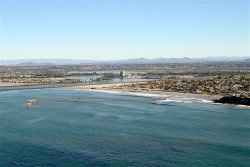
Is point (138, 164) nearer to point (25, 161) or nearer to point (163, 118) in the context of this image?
point (25, 161)

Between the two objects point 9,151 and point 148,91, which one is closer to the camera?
point 9,151

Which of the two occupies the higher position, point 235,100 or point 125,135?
point 235,100

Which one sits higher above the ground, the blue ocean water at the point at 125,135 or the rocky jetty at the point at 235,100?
the rocky jetty at the point at 235,100

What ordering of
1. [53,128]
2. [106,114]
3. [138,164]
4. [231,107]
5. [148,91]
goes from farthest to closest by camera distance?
[148,91], [231,107], [106,114], [53,128], [138,164]

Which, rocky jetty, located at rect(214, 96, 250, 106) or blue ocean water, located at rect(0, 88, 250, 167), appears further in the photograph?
rocky jetty, located at rect(214, 96, 250, 106)

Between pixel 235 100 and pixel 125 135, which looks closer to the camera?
pixel 125 135

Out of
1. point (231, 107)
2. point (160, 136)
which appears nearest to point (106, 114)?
point (160, 136)

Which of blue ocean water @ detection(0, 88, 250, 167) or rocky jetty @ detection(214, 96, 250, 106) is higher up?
rocky jetty @ detection(214, 96, 250, 106)

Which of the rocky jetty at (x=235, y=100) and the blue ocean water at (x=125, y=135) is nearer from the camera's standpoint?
the blue ocean water at (x=125, y=135)
